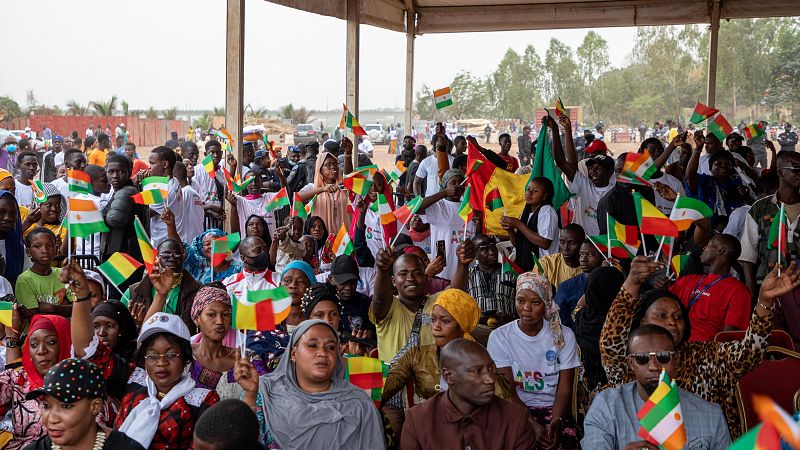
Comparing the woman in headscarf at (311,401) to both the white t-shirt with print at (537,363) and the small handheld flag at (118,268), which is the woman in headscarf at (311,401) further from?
the small handheld flag at (118,268)

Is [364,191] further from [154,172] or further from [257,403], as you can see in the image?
[257,403]

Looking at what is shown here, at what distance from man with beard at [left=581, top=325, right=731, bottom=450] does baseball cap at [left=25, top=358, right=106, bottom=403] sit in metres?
1.97

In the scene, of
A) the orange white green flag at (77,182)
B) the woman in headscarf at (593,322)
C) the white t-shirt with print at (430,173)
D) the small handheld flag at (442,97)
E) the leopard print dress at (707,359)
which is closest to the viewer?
the leopard print dress at (707,359)

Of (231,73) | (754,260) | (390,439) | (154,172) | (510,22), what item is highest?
(510,22)

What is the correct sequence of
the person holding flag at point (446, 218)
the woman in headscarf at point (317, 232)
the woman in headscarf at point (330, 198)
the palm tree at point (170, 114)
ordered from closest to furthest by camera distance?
the person holding flag at point (446, 218)
the woman in headscarf at point (317, 232)
the woman in headscarf at point (330, 198)
the palm tree at point (170, 114)

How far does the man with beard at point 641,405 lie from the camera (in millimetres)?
3611

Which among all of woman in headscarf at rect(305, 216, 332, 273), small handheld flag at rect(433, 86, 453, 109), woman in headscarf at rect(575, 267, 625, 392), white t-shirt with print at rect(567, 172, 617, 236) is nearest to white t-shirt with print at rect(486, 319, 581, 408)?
woman in headscarf at rect(575, 267, 625, 392)

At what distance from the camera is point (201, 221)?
823 cm

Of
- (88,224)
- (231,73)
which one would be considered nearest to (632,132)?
(231,73)

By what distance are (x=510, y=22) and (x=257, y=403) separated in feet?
39.8

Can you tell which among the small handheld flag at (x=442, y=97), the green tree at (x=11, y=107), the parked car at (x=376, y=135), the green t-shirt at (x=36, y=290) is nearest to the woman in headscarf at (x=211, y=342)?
the green t-shirt at (x=36, y=290)

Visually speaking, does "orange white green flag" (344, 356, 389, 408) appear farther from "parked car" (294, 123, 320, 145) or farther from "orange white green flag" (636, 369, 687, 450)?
"parked car" (294, 123, 320, 145)

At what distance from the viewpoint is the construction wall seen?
3956cm

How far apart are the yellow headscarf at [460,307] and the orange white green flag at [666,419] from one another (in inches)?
57.2
